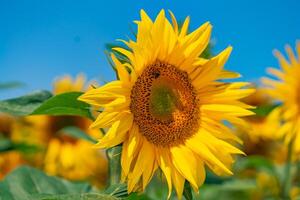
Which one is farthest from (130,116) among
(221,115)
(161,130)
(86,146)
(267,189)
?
(267,189)

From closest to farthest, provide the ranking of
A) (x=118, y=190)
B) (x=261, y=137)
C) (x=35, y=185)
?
(x=118, y=190), (x=35, y=185), (x=261, y=137)

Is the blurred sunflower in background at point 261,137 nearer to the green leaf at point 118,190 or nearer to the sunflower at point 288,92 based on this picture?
the sunflower at point 288,92

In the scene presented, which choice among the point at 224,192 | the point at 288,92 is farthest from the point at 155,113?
the point at 224,192

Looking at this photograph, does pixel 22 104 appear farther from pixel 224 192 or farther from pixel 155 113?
pixel 224 192

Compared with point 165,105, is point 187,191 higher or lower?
lower

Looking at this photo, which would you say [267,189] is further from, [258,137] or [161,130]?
[161,130]

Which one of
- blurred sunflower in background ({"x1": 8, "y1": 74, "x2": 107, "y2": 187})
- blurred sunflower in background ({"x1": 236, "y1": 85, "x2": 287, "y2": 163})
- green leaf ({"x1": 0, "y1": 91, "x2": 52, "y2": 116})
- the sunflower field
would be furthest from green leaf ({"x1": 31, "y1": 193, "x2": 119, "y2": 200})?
blurred sunflower in background ({"x1": 236, "y1": 85, "x2": 287, "y2": 163})
